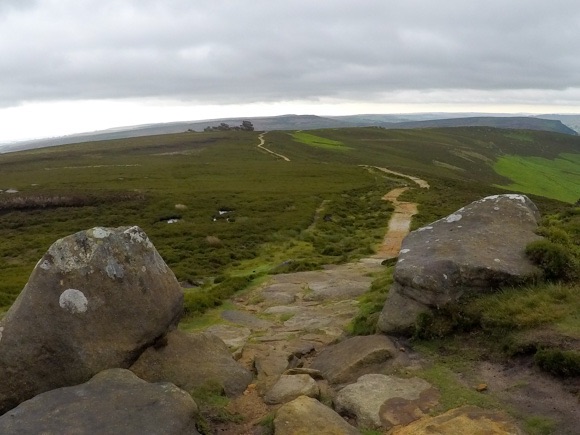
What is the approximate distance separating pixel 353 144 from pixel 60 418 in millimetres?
145192

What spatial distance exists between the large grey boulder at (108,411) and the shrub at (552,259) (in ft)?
28.6

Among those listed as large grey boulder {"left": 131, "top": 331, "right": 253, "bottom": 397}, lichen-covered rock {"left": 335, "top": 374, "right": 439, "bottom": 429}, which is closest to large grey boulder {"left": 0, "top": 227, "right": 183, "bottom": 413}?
large grey boulder {"left": 131, "top": 331, "right": 253, "bottom": 397}

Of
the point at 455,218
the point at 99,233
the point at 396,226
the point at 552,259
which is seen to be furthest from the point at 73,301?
the point at 396,226

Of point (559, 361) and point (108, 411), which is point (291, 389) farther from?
point (559, 361)

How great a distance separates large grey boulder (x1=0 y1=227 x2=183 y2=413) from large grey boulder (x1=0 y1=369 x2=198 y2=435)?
4.14 ft

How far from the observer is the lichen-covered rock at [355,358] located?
34.4 ft

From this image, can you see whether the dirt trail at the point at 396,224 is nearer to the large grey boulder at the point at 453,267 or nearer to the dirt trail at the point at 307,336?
the dirt trail at the point at 307,336

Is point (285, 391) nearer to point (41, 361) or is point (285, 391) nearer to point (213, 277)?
point (41, 361)

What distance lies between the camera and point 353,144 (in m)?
149

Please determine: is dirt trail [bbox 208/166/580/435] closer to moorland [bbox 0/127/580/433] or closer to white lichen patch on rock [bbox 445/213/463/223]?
moorland [bbox 0/127/580/433]

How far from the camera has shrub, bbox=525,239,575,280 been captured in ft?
→ 39.1

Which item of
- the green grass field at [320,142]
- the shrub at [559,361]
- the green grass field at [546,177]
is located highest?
the green grass field at [320,142]

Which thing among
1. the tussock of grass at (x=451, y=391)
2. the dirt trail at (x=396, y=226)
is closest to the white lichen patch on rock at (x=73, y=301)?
the tussock of grass at (x=451, y=391)

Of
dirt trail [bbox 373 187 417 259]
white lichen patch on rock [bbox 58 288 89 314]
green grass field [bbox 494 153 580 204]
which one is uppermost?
white lichen patch on rock [bbox 58 288 89 314]
